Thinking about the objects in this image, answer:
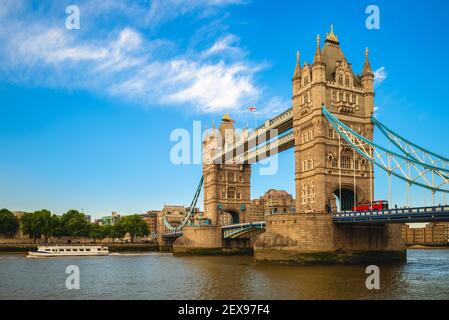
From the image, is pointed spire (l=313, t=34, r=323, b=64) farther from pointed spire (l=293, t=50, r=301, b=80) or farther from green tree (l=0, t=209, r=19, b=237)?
green tree (l=0, t=209, r=19, b=237)

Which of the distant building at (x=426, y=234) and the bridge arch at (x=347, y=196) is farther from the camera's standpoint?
the distant building at (x=426, y=234)

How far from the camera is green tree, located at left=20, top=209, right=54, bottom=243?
10231 cm

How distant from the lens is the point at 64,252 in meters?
73.9

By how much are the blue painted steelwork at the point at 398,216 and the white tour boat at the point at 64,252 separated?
142 ft

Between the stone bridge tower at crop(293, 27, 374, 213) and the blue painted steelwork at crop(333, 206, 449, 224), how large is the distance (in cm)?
625

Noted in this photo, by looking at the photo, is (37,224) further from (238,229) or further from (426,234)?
(426,234)

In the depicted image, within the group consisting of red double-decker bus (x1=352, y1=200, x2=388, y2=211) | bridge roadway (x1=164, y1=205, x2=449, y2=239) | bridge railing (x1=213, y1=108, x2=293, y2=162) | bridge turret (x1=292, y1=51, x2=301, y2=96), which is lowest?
bridge roadway (x1=164, y1=205, x2=449, y2=239)

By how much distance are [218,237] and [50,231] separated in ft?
142

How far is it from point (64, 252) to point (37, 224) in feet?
105

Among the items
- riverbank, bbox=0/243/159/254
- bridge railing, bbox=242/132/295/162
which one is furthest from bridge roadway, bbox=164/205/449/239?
riverbank, bbox=0/243/159/254

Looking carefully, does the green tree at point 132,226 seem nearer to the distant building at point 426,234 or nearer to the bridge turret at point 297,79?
the bridge turret at point 297,79

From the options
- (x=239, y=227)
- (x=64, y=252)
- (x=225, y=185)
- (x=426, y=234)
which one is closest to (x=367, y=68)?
(x=239, y=227)

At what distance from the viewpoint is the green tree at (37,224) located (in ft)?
336

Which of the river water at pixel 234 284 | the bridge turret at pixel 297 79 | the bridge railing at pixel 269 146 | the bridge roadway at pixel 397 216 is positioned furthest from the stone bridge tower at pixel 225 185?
the river water at pixel 234 284
